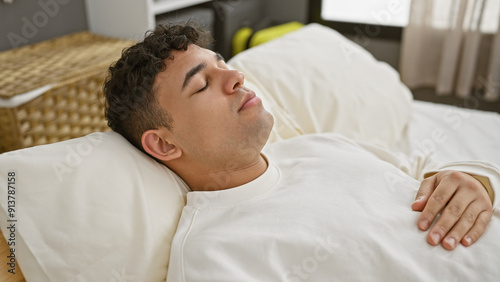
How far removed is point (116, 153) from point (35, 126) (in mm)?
544

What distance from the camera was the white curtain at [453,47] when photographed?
2.58 meters

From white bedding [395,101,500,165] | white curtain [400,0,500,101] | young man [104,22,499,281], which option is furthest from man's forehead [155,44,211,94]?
white curtain [400,0,500,101]

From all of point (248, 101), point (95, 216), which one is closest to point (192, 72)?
point (248, 101)

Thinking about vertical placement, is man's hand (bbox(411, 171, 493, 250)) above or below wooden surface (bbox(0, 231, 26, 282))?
above

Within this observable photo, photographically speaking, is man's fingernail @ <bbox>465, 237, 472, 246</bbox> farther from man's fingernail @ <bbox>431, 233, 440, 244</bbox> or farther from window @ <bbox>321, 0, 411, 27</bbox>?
window @ <bbox>321, 0, 411, 27</bbox>

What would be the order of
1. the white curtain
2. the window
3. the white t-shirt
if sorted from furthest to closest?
the window < the white curtain < the white t-shirt

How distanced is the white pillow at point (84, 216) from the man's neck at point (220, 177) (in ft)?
0.39

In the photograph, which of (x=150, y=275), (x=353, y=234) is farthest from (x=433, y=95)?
(x=150, y=275)

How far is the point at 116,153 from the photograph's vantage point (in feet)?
3.23

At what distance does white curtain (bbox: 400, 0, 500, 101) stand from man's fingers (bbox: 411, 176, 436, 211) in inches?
74.3

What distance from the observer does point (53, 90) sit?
1.38 metres

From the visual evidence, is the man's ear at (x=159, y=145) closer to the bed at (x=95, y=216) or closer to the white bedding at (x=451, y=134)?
the bed at (x=95, y=216)

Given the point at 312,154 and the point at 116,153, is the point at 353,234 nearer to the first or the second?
the point at 312,154

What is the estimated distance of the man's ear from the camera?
40.3 inches
